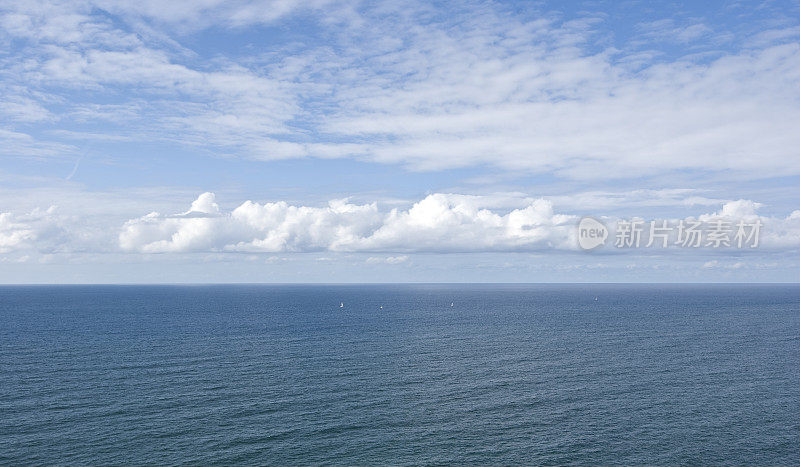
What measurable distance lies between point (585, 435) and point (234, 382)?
62.8 metres

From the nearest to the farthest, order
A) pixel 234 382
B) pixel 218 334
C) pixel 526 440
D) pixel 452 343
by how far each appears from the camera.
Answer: pixel 526 440, pixel 234 382, pixel 452 343, pixel 218 334

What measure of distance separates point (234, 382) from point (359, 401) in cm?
2655

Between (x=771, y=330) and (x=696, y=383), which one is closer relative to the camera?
(x=696, y=383)

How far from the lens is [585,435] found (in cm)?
7206

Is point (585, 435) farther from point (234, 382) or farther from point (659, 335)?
point (659, 335)

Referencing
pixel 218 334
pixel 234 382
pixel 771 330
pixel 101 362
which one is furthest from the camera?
pixel 771 330

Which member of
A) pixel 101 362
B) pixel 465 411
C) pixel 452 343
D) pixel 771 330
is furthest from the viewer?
pixel 771 330

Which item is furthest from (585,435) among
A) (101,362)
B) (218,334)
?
(218,334)

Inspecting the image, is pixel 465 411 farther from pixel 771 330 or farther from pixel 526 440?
pixel 771 330

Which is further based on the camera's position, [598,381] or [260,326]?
[260,326]

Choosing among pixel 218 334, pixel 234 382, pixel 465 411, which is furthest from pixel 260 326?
pixel 465 411

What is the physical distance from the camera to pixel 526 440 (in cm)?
7050

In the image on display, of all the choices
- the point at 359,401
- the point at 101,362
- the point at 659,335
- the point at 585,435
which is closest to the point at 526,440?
the point at 585,435

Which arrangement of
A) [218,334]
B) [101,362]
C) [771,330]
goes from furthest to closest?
[771,330] < [218,334] < [101,362]
